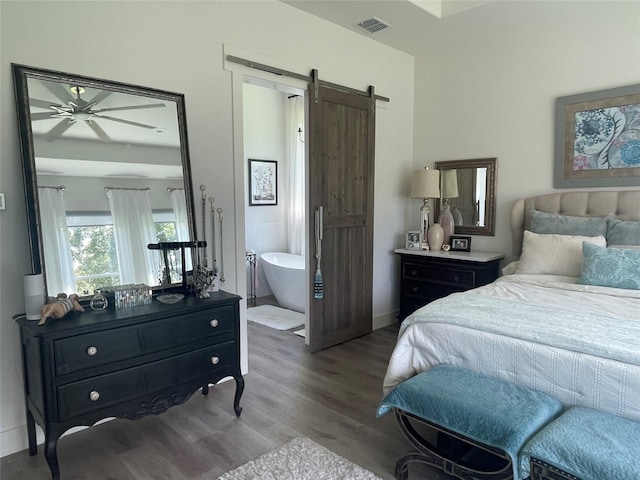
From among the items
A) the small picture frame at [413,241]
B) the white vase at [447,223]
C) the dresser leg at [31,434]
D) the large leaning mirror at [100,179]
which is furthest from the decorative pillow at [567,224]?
the dresser leg at [31,434]

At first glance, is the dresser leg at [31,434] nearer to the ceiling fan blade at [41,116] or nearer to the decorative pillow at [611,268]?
the ceiling fan blade at [41,116]

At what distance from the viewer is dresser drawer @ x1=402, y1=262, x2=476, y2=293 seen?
12.8ft

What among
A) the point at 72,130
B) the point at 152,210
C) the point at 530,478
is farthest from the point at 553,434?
the point at 72,130

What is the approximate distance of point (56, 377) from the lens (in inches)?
79.2

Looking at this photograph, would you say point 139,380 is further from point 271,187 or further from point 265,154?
point 265,154

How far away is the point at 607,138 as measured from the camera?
346 centimetres

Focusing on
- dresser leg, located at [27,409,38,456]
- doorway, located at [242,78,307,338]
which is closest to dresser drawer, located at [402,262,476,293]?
doorway, located at [242,78,307,338]

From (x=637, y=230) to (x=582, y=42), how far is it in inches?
65.0

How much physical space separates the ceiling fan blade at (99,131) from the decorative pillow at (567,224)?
130 inches

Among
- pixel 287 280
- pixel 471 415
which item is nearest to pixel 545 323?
pixel 471 415

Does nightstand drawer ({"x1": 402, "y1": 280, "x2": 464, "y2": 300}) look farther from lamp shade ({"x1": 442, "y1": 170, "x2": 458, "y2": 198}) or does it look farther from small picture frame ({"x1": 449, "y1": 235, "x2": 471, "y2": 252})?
lamp shade ({"x1": 442, "y1": 170, "x2": 458, "y2": 198})

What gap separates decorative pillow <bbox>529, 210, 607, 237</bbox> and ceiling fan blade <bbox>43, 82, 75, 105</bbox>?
3497mm

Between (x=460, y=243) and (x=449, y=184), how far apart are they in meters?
0.63

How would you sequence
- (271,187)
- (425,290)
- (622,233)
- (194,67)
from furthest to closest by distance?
1. (271,187)
2. (425,290)
3. (622,233)
4. (194,67)
